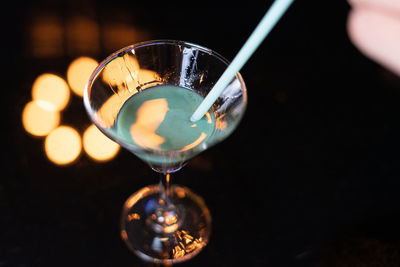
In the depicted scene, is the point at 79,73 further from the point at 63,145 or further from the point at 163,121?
the point at 163,121

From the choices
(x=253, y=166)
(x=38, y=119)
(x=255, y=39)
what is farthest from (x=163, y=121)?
(x=38, y=119)

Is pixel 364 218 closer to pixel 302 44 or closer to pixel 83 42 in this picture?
pixel 302 44

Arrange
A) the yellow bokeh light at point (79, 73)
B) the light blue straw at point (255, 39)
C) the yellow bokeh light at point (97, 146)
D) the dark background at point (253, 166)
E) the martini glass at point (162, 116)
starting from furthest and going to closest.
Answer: the yellow bokeh light at point (79, 73) < the yellow bokeh light at point (97, 146) < the dark background at point (253, 166) < the martini glass at point (162, 116) < the light blue straw at point (255, 39)

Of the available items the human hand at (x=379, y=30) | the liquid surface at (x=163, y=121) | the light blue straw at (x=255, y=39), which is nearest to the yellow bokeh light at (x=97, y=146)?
the liquid surface at (x=163, y=121)

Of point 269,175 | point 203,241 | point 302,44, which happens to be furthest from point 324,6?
point 203,241

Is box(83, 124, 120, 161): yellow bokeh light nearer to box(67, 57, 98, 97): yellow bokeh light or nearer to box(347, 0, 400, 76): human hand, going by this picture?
box(67, 57, 98, 97): yellow bokeh light

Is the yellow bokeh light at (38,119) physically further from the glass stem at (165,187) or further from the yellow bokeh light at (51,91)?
the glass stem at (165,187)

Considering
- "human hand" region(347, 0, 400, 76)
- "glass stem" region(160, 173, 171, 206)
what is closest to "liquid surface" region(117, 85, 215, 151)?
"glass stem" region(160, 173, 171, 206)
